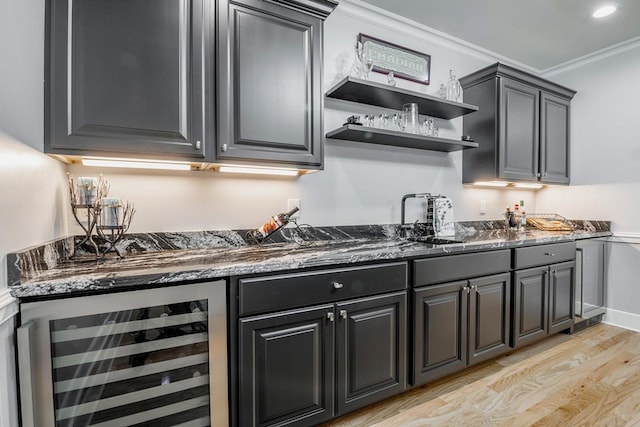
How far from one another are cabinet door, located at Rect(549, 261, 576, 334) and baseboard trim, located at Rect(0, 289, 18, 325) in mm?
3256

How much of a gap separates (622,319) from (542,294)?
132cm

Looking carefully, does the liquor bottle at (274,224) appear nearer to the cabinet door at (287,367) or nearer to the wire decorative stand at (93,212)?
the cabinet door at (287,367)

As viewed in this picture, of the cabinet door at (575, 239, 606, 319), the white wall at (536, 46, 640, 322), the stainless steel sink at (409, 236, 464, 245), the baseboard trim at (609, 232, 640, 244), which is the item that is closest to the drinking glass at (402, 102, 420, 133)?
the stainless steel sink at (409, 236, 464, 245)

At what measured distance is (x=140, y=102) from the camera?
145 cm

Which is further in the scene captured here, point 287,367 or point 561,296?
point 561,296

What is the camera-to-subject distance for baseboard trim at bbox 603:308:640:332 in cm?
301

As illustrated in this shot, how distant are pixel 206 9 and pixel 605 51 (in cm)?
385

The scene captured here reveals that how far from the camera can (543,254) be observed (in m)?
2.52

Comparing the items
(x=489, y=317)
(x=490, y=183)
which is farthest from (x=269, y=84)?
(x=490, y=183)

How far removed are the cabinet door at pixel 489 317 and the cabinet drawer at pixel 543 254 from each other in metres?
0.19

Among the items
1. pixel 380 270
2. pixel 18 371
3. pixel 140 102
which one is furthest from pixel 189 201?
pixel 380 270

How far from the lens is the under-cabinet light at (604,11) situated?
8.16ft

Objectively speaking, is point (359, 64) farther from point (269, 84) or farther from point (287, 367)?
→ point (287, 367)

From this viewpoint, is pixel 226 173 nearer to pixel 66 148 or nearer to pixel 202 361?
pixel 66 148
